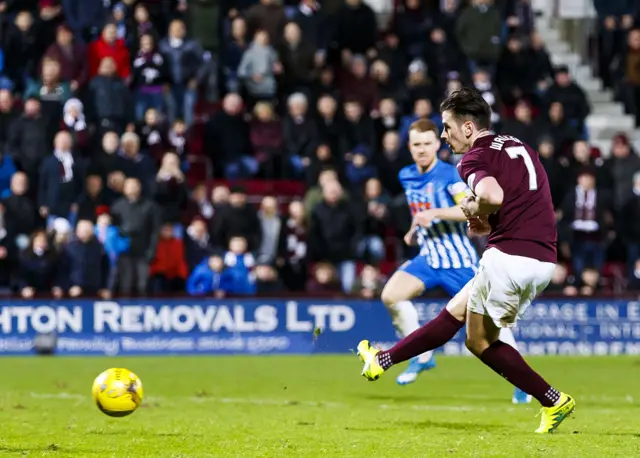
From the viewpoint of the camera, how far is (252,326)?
1819 cm

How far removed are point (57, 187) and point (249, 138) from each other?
10.3 ft

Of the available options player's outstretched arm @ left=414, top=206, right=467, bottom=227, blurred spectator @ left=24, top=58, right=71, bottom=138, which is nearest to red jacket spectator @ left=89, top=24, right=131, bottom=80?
blurred spectator @ left=24, top=58, right=71, bottom=138

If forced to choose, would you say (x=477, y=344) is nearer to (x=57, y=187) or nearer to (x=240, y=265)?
(x=240, y=265)

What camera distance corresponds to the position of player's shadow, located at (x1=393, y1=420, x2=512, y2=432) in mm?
9680

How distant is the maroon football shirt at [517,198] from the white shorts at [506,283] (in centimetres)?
6

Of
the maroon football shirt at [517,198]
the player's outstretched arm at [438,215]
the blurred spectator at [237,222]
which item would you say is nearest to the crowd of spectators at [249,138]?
the blurred spectator at [237,222]

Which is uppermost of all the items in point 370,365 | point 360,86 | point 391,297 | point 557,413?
point 360,86

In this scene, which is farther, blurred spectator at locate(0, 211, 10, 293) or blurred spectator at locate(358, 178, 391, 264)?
blurred spectator at locate(358, 178, 391, 264)

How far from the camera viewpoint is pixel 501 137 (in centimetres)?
855

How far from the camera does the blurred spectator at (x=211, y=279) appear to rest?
1830 cm

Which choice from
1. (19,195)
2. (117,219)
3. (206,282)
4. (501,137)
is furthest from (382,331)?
(501,137)

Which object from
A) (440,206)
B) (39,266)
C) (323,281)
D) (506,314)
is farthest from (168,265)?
(506,314)

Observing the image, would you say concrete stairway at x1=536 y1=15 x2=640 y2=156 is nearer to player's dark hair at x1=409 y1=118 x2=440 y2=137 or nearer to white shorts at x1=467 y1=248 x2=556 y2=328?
player's dark hair at x1=409 y1=118 x2=440 y2=137

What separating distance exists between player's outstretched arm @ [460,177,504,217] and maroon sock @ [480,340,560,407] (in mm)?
1185
